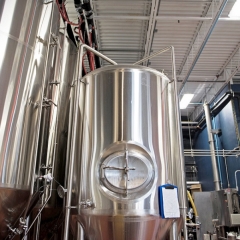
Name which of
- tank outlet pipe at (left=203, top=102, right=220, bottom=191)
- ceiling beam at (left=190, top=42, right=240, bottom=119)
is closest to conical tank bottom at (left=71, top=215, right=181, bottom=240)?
ceiling beam at (left=190, top=42, right=240, bottom=119)

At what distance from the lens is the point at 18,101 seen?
1514 millimetres

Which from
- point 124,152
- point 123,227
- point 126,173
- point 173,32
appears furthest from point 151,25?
point 123,227

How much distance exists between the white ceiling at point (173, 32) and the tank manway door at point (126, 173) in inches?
70.4

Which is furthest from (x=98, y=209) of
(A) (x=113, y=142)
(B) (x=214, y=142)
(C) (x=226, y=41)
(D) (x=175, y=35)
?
(B) (x=214, y=142)

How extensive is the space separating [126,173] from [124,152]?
14 centimetres

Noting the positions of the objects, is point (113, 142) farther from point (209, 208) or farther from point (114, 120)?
point (209, 208)

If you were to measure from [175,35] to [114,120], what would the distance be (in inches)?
119

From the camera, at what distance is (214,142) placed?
607 cm

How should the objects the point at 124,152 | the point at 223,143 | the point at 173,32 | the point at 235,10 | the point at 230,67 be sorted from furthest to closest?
the point at 223,143
the point at 230,67
the point at 173,32
the point at 235,10
the point at 124,152

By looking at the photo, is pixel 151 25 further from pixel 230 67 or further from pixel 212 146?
pixel 212 146

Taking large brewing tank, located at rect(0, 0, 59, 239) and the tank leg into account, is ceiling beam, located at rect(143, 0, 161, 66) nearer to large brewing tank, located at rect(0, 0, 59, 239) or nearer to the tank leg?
large brewing tank, located at rect(0, 0, 59, 239)

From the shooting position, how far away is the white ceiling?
12.2ft

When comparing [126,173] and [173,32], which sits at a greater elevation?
[173,32]

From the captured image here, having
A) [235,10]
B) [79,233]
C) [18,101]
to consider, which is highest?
[235,10]
